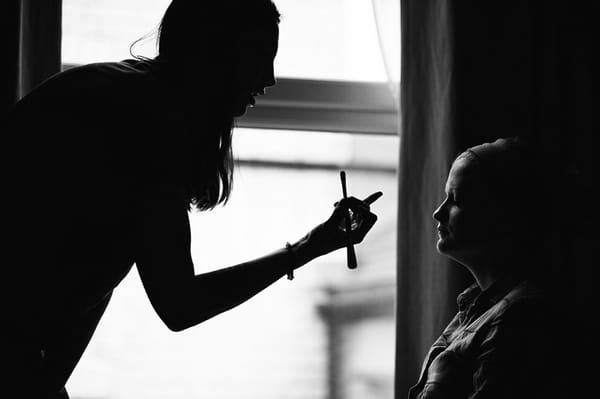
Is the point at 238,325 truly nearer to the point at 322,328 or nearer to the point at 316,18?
the point at 322,328

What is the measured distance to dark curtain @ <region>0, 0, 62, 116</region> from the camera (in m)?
1.71

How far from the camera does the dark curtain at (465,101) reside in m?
1.79

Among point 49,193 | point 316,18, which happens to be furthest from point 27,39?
point 49,193

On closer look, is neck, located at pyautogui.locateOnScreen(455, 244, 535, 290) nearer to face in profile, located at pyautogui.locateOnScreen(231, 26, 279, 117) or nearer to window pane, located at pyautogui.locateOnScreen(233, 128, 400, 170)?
face in profile, located at pyautogui.locateOnScreen(231, 26, 279, 117)

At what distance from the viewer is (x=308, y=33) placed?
6.70 ft

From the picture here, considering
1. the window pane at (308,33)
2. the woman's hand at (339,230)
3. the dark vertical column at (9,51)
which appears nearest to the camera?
the woman's hand at (339,230)

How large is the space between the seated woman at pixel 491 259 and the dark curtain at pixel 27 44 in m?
0.97

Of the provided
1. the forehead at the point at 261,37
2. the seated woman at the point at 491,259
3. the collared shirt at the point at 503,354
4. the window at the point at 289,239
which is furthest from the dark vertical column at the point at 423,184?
the forehead at the point at 261,37

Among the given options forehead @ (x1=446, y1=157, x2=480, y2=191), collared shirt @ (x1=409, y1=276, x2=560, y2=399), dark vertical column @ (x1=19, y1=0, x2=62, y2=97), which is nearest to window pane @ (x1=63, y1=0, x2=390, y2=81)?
dark vertical column @ (x1=19, y1=0, x2=62, y2=97)

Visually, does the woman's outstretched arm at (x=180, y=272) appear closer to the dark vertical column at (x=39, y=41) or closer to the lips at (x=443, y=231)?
the lips at (x=443, y=231)

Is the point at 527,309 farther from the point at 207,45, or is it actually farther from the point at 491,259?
the point at 207,45

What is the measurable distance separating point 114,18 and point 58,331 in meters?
1.09

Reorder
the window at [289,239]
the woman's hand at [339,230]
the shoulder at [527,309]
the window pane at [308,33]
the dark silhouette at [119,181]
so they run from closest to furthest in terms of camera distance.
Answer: the dark silhouette at [119,181] → the shoulder at [527,309] → the woman's hand at [339,230] → the window at [289,239] → the window pane at [308,33]

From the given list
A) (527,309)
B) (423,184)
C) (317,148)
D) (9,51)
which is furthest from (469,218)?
(9,51)
